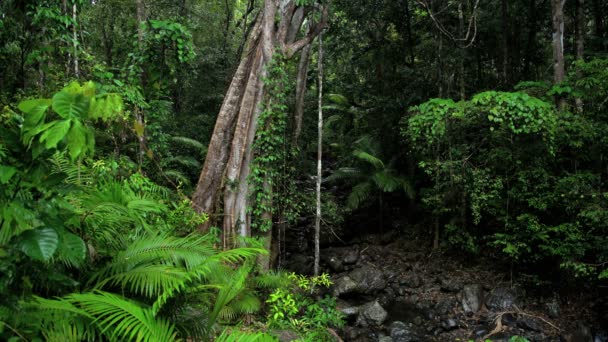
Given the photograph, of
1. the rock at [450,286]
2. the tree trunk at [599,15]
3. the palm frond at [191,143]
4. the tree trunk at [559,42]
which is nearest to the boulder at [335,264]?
the rock at [450,286]

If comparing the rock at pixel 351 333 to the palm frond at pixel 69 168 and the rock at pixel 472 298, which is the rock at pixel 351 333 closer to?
the rock at pixel 472 298

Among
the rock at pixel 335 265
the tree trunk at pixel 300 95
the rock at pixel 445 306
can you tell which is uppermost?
the tree trunk at pixel 300 95

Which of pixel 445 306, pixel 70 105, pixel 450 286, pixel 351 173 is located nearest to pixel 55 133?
pixel 70 105

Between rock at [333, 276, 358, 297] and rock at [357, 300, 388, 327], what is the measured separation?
81 cm

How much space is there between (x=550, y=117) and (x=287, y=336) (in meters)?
5.94

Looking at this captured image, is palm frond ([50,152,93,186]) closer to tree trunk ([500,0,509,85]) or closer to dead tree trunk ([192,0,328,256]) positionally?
dead tree trunk ([192,0,328,256])

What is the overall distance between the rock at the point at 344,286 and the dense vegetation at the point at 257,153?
1.07m

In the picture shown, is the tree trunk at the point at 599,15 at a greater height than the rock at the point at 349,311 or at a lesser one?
greater

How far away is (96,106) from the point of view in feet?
6.63

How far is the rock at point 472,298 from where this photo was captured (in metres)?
8.31

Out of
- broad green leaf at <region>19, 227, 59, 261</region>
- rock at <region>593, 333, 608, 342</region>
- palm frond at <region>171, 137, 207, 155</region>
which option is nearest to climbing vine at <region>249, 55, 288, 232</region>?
palm frond at <region>171, 137, 207, 155</region>

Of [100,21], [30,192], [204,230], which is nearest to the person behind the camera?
[30,192]

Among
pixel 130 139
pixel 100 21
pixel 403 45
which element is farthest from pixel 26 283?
pixel 100 21

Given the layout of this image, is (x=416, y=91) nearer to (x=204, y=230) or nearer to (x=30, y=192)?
(x=204, y=230)
